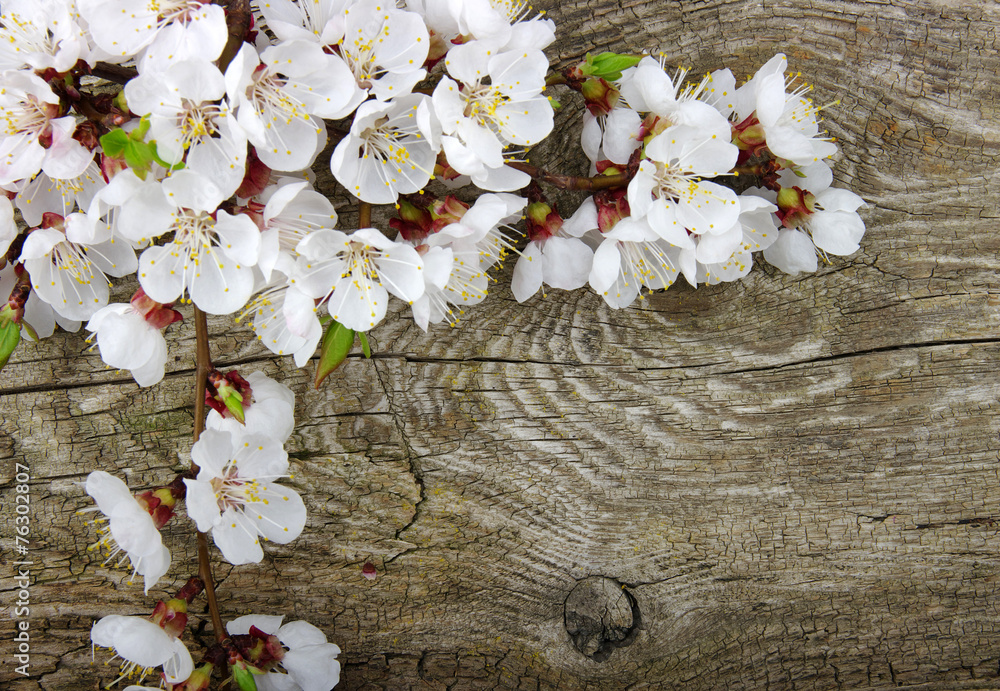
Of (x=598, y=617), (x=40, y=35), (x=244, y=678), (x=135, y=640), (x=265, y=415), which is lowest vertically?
(x=598, y=617)

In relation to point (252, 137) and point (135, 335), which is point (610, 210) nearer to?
point (252, 137)

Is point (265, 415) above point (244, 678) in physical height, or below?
above

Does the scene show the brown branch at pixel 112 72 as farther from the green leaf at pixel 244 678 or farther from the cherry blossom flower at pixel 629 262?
the green leaf at pixel 244 678

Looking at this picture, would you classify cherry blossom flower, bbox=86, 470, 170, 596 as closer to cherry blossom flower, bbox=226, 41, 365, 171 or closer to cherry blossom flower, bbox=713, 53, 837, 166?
cherry blossom flower, bbox=226, 41, 365, 171

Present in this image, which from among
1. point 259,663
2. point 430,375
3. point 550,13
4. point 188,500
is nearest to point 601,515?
point 430,375

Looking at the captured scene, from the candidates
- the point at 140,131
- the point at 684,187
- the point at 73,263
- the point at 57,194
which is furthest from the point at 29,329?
the point at 684,187

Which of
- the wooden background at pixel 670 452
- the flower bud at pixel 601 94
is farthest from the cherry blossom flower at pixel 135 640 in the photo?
the flower bud at pixel 601 94

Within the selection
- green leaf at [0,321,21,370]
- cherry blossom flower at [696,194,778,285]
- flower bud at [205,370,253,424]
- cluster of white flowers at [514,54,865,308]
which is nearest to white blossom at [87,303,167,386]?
flower bud at [205,370,253,424]
